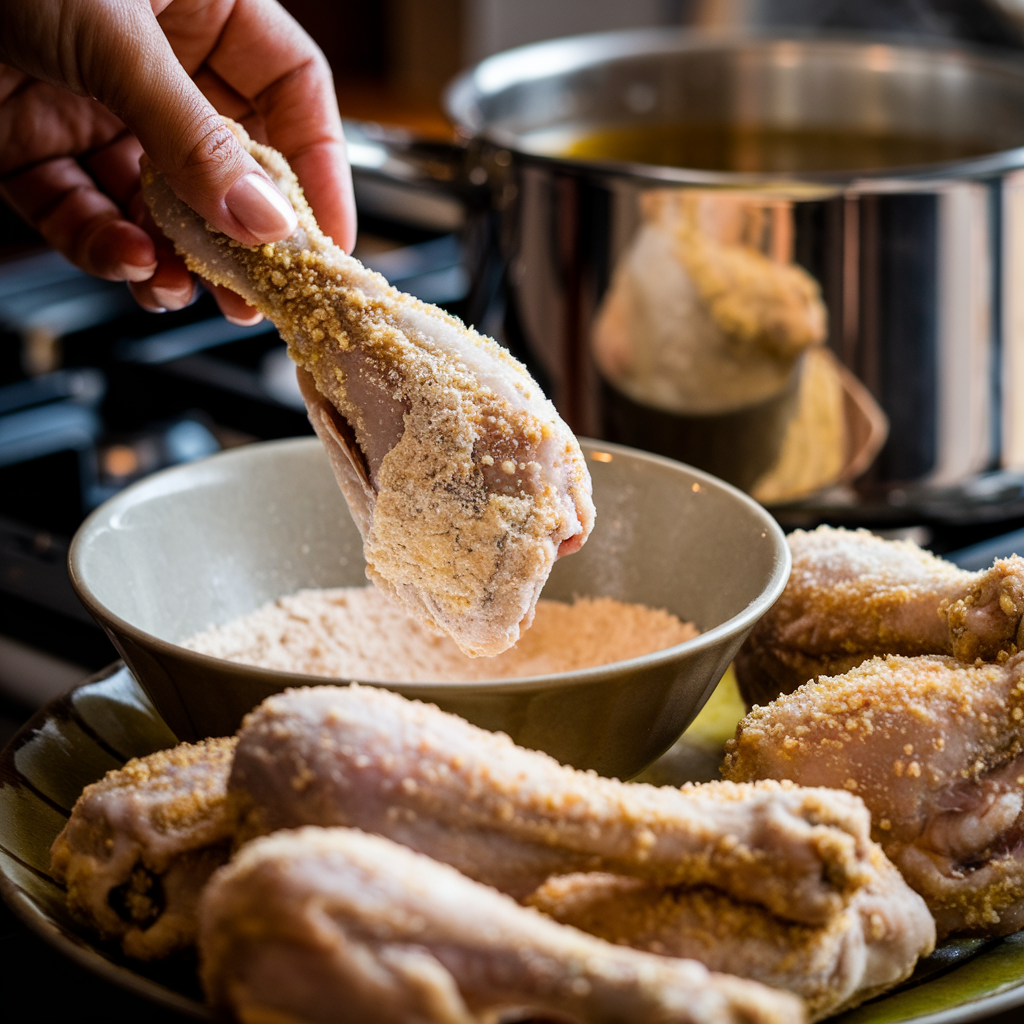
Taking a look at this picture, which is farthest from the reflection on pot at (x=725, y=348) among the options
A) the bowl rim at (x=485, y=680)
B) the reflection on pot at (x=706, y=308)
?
the bowl rim at (x=485, y=680)

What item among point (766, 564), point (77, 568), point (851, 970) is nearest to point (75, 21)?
point (77, 568)

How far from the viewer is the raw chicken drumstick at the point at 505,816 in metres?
A: 0.45

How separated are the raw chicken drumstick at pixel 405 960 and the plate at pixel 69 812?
8cm

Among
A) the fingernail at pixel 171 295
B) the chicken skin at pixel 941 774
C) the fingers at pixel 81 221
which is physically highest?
the fingers at pixel 81 221

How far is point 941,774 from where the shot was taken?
53 centimetres

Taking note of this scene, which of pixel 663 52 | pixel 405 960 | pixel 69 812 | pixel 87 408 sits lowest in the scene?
pixel 87 408

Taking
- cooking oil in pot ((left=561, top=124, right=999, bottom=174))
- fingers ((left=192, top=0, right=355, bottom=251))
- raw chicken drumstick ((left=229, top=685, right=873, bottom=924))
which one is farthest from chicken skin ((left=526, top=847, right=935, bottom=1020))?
cooking oil in pot ((left=561, top=124, right=999, bottom=174))

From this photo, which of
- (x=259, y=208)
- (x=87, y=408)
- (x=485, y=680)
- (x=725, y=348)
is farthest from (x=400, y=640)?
(x=87, y=408)

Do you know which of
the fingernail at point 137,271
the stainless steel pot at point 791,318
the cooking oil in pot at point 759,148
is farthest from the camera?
the cooking oil in pot at point 759,148

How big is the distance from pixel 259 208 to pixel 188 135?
0.05m

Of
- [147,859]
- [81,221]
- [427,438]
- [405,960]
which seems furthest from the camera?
[81,221]

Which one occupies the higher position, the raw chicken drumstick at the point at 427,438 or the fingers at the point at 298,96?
the fingers at the point at 298,96

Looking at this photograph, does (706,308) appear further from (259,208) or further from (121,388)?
(121,388)

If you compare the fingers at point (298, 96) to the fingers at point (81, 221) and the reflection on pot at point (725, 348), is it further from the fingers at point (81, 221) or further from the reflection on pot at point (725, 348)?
the reflection on pot at point (725, 348)
